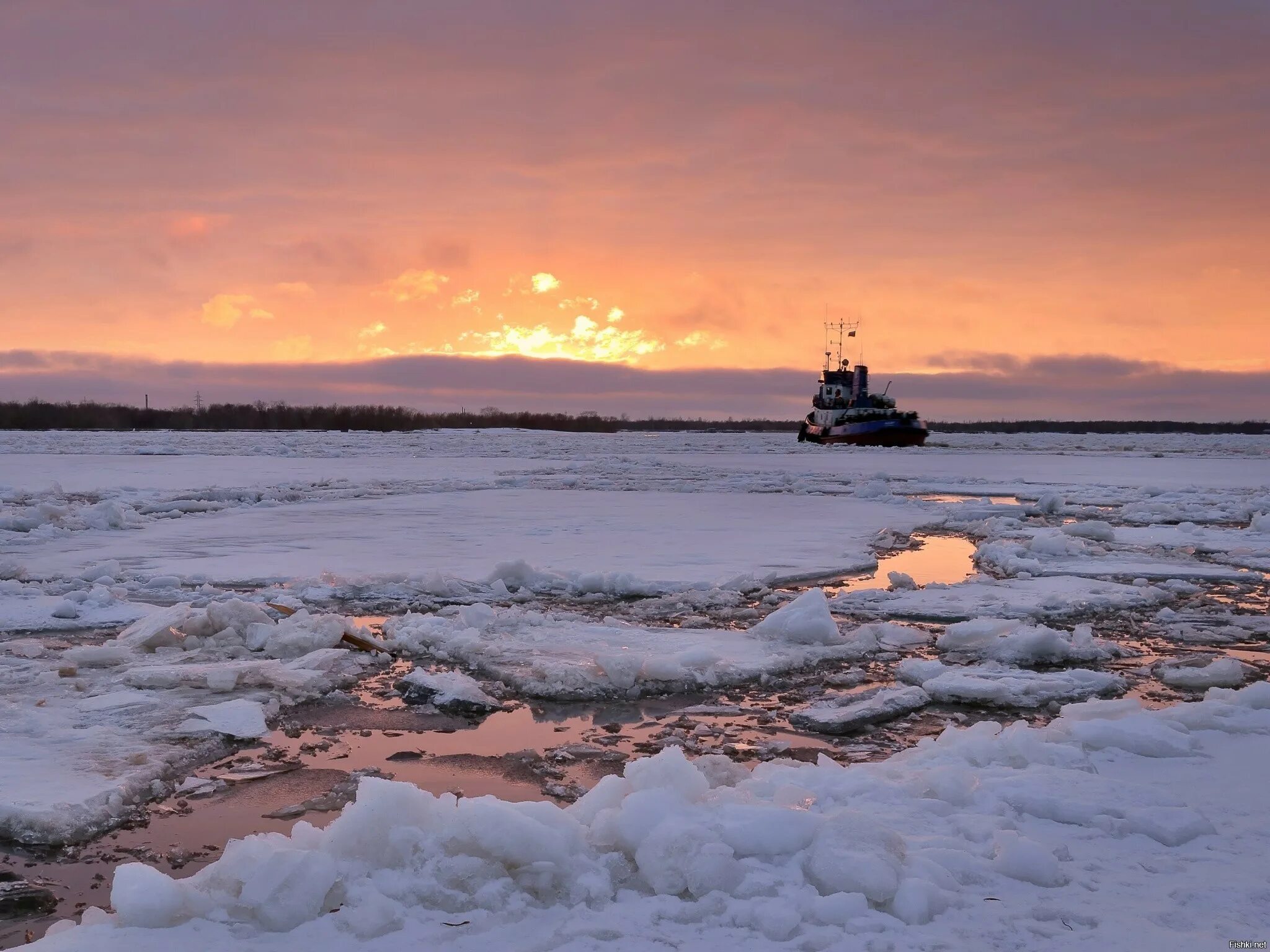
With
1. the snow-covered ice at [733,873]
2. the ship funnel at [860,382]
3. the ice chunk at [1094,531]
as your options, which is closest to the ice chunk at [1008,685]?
the snow-covered ice at [733,873]

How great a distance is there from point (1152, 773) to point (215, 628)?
476cm

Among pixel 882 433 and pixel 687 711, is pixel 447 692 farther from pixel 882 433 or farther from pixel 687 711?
pixel 882 433

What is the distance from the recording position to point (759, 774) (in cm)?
326

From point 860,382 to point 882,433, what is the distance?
8791 millimetres

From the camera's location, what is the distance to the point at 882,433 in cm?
5262

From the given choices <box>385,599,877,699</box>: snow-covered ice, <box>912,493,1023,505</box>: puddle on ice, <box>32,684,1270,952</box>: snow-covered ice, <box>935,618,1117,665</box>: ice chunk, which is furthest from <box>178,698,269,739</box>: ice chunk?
<box>912,493,1023,505</box>: puddle on ice

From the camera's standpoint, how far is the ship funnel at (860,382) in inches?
2367

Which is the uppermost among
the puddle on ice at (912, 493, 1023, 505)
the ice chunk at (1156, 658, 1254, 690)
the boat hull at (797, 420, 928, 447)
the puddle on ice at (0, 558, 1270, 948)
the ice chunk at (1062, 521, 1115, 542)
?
the boat hull at (797, 420, 928, 447)

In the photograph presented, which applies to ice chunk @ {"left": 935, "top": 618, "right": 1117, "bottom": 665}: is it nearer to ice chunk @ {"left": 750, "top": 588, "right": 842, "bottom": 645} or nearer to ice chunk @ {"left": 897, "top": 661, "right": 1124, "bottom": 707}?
ice chunk @ {"left": 897, "top": 661, "right": 1124, "bottom": 707}

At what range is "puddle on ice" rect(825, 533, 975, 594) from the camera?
26.2 feet

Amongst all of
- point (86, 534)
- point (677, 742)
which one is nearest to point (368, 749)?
point (677, 742)

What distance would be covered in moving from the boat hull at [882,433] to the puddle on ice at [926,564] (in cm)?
4223

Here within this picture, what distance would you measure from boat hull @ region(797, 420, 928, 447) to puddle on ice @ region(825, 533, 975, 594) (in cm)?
4223

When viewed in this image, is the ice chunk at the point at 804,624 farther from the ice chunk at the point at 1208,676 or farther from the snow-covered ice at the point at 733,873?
the snow-covered ice at the point at 733,873
